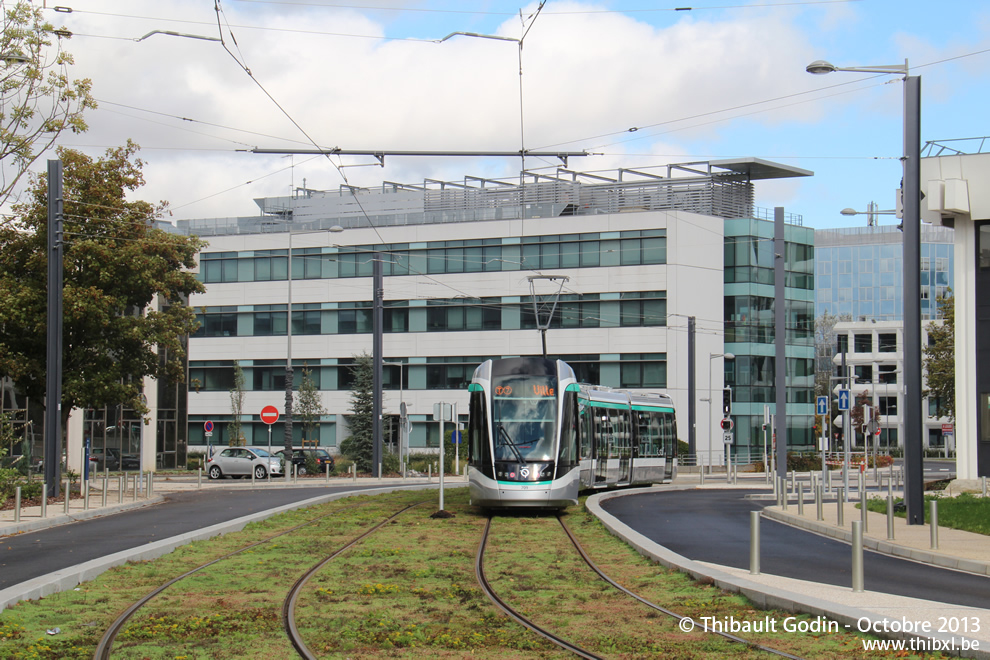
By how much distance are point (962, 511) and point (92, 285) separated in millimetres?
22607

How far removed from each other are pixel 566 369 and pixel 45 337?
14944 millimetres

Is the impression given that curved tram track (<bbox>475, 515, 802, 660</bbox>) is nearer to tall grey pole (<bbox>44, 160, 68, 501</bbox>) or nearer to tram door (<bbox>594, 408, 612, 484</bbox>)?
tram door (<bbox>594, 408, 612, 484</bbox>)

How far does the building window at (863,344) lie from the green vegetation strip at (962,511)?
9196cm

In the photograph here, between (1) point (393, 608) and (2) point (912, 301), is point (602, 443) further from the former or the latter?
(1) point (393, 608)

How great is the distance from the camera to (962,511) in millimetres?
23422

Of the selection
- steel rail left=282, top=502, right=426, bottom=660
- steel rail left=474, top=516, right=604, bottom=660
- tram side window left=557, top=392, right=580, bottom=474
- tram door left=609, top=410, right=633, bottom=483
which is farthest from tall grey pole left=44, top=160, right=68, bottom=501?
steel rail left=474, top=516, right=604, bottom=660

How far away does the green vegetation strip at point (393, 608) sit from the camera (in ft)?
29.5

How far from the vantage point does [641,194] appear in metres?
70.3

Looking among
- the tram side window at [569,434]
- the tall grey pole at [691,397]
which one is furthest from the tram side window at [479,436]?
the tall grey pole at [691,397]

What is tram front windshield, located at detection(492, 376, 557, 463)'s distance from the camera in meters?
22.7

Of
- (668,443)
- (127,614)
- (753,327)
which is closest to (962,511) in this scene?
(668,443)

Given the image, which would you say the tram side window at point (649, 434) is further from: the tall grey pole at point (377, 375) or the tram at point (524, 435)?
the tall grey pole at point (377, 375)

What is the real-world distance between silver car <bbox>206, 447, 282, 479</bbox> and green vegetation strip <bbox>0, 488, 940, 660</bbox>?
32.4 meters

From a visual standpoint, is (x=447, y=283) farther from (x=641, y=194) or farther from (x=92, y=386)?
(x=92, y=386)
